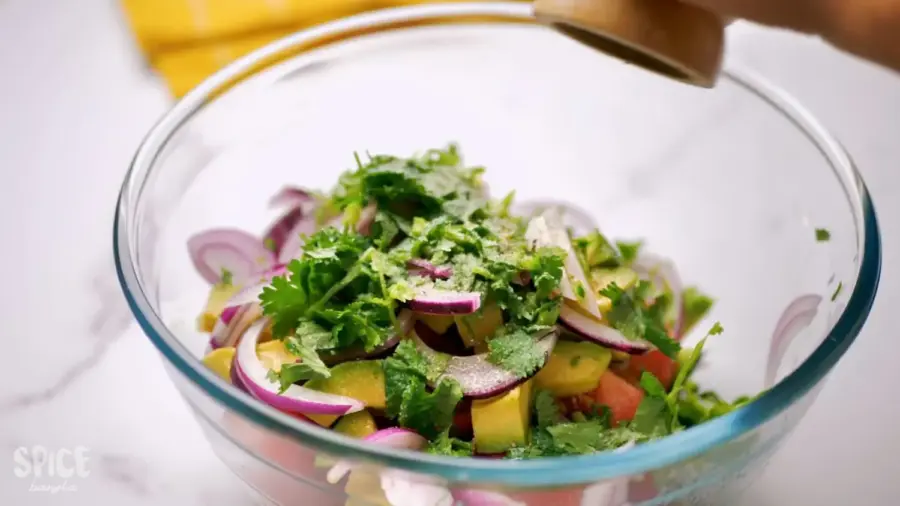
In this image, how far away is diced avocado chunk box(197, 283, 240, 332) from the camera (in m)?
1.08

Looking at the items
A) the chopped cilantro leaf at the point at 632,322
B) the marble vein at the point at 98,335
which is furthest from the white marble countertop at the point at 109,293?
the chopped cilantro leaf at the point at 632,322

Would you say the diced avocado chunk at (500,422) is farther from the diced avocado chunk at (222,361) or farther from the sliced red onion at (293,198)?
the sliced red onion at (293,198)

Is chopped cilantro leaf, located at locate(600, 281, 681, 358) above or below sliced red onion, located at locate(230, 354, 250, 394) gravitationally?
below

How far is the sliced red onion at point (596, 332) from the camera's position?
96cm

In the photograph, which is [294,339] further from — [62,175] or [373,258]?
[62,175]

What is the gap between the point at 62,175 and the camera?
4.83ft

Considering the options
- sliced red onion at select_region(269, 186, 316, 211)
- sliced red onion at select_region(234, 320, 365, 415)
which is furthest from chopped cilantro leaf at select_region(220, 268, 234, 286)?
sliced red onion at select_region(234, 320, 365, 415)

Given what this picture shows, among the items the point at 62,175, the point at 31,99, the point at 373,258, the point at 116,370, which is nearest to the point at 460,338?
the point at 373,258

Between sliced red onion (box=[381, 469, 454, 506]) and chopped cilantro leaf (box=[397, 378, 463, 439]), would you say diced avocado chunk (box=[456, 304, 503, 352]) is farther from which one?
sliced red onion (box=[381, 469, 454, 506])

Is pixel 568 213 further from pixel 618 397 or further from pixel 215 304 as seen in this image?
pixel 215 304

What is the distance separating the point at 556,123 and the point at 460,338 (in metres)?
0.56

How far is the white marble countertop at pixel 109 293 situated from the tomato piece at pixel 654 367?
0.18 meters

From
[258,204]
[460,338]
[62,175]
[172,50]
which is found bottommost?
[460,338]

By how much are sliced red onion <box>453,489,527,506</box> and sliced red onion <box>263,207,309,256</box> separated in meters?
0.56
